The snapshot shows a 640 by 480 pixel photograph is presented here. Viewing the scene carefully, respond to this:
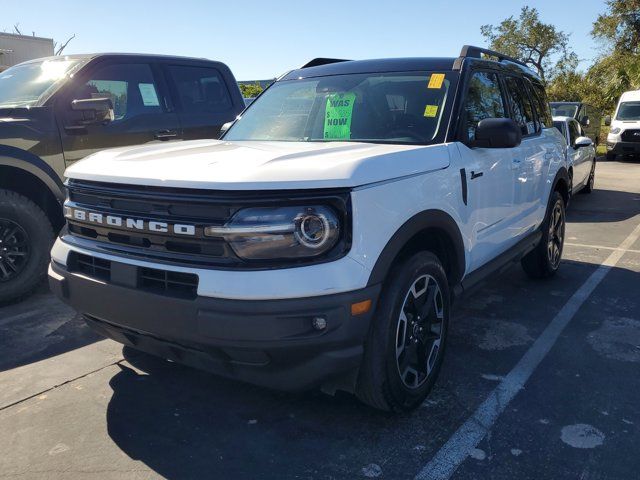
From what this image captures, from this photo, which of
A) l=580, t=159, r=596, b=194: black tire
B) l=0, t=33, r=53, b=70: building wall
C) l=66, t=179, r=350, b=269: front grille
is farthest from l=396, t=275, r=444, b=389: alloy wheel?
l=0, t=33, r=53, b=70: building wall

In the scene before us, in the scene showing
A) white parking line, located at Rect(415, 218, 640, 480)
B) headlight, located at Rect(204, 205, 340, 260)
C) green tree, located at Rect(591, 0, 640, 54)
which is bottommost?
white parking line, located at Rect(415, 218, 640, 480)

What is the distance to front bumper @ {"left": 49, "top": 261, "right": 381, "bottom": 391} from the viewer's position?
2.33 metres

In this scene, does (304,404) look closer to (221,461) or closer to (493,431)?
(221,461)

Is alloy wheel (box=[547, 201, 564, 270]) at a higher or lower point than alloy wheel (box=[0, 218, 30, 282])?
lower

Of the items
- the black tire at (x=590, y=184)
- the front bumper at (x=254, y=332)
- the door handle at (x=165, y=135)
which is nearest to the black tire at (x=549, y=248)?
the front bumper at (x=254, y=332)

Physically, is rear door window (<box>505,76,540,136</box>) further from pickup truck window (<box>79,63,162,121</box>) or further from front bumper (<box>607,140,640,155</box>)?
front bumper (<box>607,140,640,155</box>)

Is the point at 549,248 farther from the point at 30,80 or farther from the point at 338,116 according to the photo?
the point at 30,80

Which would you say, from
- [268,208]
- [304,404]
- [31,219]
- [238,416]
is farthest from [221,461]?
[31,219]

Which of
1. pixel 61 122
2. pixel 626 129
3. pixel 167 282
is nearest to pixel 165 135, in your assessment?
pixel 61 122

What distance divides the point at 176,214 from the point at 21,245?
9.29 feet

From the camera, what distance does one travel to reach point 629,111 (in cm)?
1856

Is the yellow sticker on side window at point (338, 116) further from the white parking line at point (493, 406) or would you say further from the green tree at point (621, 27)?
the green tree at point (621, 27)

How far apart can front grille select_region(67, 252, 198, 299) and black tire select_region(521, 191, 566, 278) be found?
367cm

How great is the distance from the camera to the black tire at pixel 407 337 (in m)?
2.66
